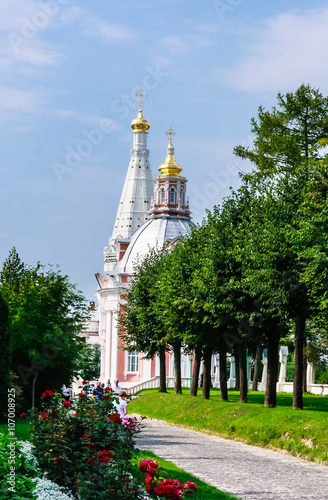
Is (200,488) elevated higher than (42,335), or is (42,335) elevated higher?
(42,335)

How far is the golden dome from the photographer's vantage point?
11775 centimetres

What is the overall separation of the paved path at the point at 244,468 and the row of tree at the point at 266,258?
4549 mm

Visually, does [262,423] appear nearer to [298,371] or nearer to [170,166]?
[298,371]

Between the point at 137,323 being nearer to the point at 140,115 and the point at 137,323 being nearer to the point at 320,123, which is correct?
the point at 320,123

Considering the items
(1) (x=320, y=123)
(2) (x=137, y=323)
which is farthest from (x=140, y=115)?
(1) (x=320, y=123)

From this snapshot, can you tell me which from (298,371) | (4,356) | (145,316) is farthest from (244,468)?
(145,316)

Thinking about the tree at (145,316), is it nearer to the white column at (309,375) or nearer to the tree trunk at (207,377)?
the white column at (309,375)

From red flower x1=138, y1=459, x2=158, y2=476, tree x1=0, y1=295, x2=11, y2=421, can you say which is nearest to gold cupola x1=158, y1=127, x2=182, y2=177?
tree x1=0, y1=295, x2=11, y2=421

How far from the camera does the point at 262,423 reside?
27609mm

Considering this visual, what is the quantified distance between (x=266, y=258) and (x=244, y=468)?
9.95 metres

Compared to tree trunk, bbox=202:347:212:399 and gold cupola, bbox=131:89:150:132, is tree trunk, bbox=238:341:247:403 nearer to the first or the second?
tree trunk, bbox=202:347:212:399

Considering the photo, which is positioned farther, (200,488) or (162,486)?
(200,488)

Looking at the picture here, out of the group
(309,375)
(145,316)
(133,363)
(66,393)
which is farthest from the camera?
(133,363)

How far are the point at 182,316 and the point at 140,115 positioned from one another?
269ft
